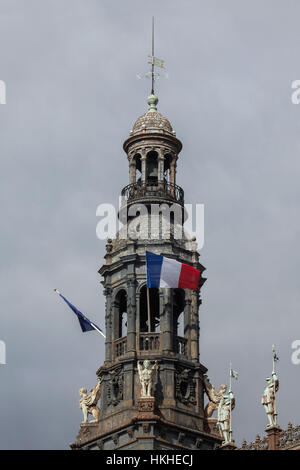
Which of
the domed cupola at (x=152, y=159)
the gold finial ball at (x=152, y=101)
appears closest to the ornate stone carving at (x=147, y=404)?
the domed cupola at (x=152, y=159)

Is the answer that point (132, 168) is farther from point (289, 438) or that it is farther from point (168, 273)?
point (289, 438)

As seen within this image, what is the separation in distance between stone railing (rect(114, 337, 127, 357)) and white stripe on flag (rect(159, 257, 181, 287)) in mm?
5246

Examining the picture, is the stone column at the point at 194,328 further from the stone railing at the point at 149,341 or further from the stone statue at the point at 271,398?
the stone statue at the point at 271,398

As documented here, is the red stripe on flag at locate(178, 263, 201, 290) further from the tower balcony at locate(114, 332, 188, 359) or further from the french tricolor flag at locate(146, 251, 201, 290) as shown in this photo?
the tower balcony at locate(114, 332, 188, 359)

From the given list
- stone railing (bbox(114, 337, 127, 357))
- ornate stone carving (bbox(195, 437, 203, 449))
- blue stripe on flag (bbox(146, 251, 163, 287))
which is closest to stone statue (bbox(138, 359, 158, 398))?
stone railing (bbox(114, 337, 127, 357))

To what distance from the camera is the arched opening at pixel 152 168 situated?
391ft

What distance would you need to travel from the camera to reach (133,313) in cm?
11162

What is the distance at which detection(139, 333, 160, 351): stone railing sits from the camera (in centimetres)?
11112

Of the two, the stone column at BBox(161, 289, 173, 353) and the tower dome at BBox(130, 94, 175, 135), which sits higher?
the tower dome at BBox(130, 94, 175, 135)
